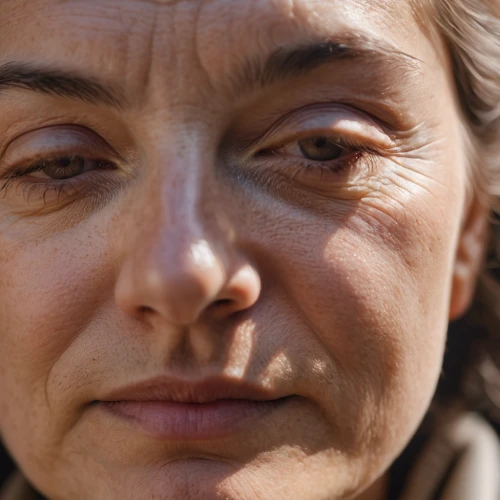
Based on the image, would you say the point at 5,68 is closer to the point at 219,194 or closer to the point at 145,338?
the point at 219,194

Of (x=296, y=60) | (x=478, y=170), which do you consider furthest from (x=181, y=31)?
(x=478, y=170)

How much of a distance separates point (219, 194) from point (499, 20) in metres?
1.07

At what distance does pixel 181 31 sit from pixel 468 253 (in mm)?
1086

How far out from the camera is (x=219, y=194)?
162cm

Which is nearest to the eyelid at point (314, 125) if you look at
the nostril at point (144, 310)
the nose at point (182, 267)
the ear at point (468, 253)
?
the nose at point (182, 267)

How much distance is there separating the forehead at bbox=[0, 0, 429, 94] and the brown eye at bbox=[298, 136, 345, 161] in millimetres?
259

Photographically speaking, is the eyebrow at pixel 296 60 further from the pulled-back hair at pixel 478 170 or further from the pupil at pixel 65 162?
the pupil at pixel 65 162

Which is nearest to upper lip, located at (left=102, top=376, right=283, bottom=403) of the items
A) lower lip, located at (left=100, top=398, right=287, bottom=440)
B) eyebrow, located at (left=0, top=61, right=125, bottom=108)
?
lower lip, located at (left=100, top=398, right=287, bottom=440)

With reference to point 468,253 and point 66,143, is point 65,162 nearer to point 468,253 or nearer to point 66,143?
point 66,143

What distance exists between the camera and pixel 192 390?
1579 mm

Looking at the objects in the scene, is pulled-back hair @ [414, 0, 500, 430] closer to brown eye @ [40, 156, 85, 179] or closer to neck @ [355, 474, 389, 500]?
neck @ [355, 474, 389, 500]

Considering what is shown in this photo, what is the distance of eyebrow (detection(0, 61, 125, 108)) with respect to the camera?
5.38 ft

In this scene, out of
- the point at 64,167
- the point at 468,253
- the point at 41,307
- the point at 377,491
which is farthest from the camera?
the point at 377,491

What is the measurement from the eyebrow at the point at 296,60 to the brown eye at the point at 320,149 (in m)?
0.20
